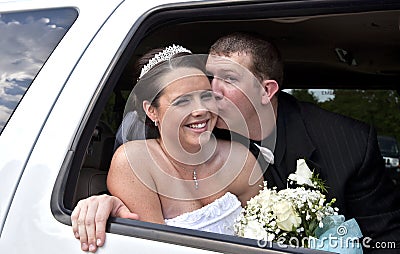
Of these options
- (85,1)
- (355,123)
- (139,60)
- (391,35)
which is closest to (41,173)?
(85,1)

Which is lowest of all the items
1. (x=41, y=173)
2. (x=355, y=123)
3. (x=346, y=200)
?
(x=346, y=200)

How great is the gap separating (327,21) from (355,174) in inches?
25.4

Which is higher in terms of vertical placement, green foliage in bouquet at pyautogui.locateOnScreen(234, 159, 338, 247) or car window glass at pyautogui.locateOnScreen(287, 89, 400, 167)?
green foliage in bouquet at pyautogui.locateOnScreen(234, 159, 338, 247)

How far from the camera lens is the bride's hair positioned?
2.29 m

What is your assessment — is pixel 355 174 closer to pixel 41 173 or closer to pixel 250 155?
pixel 250 155

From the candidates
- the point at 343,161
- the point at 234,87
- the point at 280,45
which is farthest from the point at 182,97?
the point at 280,45

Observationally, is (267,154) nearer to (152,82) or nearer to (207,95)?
(207,95)

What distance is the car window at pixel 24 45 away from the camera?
6.67 ft

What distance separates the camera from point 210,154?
2342mm

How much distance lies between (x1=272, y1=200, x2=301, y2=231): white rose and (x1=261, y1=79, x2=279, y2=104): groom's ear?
2.48ft

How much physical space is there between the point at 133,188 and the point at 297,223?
0.51 meters

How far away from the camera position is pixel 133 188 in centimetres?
206

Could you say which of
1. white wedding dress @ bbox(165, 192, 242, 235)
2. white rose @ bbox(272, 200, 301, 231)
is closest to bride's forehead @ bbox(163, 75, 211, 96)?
white wedding dress @ bbox(165, 192, 242, 235)

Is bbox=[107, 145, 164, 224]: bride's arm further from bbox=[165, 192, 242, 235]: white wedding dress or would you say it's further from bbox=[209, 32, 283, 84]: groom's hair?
bbox=[209, 32, 283, 84]: groom's hair
